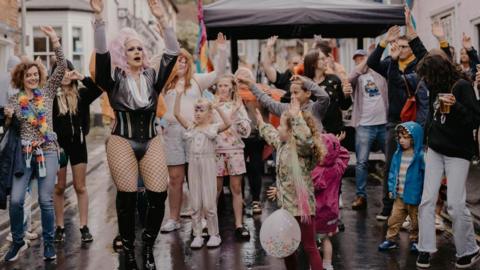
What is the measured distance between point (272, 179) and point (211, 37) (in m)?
2.83

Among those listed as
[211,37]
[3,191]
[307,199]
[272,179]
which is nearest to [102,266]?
[3,191]

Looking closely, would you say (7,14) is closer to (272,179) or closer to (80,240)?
(272,179)

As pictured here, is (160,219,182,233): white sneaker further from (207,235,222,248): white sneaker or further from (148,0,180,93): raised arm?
(148,0,180,93): raised arm

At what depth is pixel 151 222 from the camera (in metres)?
6.34

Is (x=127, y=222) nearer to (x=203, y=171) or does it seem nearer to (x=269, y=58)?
(x=203, y=171)

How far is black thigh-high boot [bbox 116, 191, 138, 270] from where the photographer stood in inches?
243

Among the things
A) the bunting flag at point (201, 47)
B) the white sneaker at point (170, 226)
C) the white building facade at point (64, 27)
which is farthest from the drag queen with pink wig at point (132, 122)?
the white building facade at point (64, 27)

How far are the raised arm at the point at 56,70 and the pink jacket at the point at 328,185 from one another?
2.65 m

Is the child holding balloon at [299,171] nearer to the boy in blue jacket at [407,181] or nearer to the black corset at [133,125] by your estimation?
the black corset at [133,125]

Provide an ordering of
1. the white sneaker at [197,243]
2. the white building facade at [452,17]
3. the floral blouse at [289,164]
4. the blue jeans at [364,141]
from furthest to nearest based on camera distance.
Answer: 1. the white building facade at [452,17]
2. the blue jeans at [364,141]
3. the white sneaker at [197,243]
4. the floral blouse at [289,164]

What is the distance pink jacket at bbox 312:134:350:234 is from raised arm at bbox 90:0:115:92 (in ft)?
6.62

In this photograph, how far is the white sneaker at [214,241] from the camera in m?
7.40

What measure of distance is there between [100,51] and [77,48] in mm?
24365

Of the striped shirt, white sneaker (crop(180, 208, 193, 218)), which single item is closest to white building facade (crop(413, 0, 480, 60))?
white sneaker (crop(180, 208, 193, 218))
